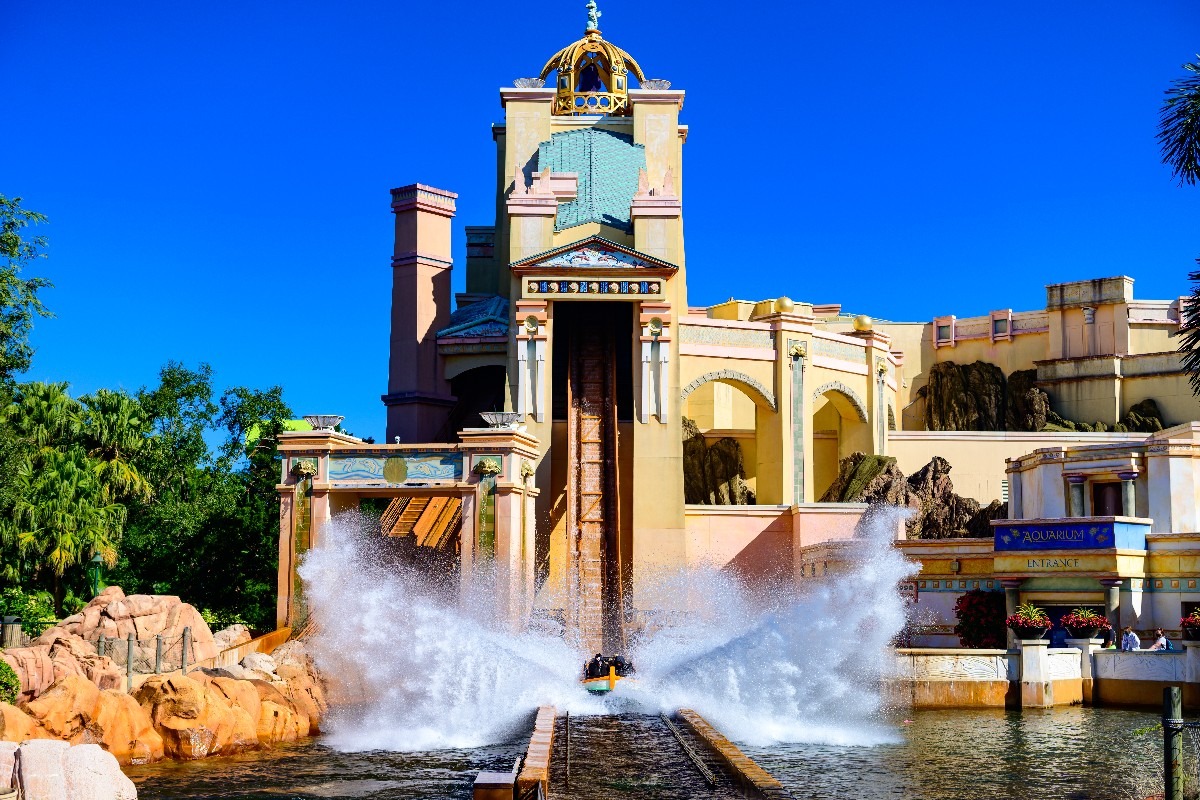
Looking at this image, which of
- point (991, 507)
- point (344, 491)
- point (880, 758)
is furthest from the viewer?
point (991, 507)

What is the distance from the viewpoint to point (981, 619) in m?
32.5

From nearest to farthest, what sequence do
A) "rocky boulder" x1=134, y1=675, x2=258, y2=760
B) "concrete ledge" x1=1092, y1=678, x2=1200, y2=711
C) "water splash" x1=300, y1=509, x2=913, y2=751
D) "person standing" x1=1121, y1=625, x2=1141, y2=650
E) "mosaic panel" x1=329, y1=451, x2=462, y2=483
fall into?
1. "rocky boulder" x1=134, y1=675, x2=258, y2=760
2. "water splash" x1=300, y1=509, x2=913, y2=751
3. "concrete ledge" x1=1092, y1=678, x2=1200, y2=711
4. "person standing" x1=1121, y1=625, x2=1141, y2=650
5. "mosaic panel" x1=329, y1=451, x2=462, y2=483

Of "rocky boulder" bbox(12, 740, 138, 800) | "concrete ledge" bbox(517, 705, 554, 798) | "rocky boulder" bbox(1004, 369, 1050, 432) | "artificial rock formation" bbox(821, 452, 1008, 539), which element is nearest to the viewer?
"rocky boulder" bbox(12, 740, 138, 800)

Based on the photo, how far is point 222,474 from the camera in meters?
58.1

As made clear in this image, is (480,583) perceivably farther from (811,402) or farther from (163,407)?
(163,407)

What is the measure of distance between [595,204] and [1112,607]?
22219 millimetres

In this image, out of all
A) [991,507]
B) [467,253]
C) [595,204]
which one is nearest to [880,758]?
[991,507]

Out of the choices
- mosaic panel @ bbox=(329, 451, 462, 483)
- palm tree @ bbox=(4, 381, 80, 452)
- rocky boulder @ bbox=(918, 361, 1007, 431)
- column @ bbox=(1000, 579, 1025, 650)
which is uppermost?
rocky boulder @ bbox=(918, 361, 1007, 431)

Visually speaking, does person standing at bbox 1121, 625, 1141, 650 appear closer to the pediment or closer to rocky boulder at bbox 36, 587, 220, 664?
the pediment

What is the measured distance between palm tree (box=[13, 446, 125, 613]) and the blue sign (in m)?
21.5

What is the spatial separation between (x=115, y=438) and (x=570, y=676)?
62.6 feet

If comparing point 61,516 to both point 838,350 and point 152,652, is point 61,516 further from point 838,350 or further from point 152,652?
point 838,350

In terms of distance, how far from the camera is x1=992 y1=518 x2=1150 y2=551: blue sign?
102 feet

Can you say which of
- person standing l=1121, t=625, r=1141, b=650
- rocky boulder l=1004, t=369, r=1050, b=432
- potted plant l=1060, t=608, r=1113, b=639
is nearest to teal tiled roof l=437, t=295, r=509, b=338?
rocky boulder l=1004, t=369, r=1050, b=432
